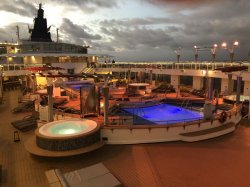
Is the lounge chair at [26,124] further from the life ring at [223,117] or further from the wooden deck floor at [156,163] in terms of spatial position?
the life ring at [223,117]

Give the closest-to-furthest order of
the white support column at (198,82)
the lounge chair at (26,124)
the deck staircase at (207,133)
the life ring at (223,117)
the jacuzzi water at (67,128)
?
the jacuzzi water at (67,128) → the deck staircase at (207,133) → the life ring at (223,117) → the lounge chair at (26,124) → the white support column at (198,82)

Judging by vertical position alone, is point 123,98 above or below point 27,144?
above

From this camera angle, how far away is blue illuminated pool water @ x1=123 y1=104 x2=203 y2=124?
49.0ft

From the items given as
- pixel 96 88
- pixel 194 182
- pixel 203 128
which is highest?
pixel 96 88

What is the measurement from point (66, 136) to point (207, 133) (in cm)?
672

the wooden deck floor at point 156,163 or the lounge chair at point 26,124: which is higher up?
the lounge chair at point 26,124

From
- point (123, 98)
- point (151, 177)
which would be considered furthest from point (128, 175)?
point (123, 98)

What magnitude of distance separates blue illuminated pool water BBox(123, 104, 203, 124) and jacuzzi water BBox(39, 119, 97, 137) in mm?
4857

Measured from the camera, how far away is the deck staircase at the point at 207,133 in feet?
36.5

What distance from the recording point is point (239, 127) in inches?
523

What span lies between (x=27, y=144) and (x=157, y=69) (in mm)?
21856

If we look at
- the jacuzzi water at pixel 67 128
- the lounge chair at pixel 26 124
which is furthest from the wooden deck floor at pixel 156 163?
the lounge chair at pixel 26 124

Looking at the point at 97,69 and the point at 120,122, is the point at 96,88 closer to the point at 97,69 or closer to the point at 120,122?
the point at 120,122

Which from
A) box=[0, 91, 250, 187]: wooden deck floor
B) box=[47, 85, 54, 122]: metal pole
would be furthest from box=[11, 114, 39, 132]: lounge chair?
box=[47, 85, 54, 122]: metal pole
